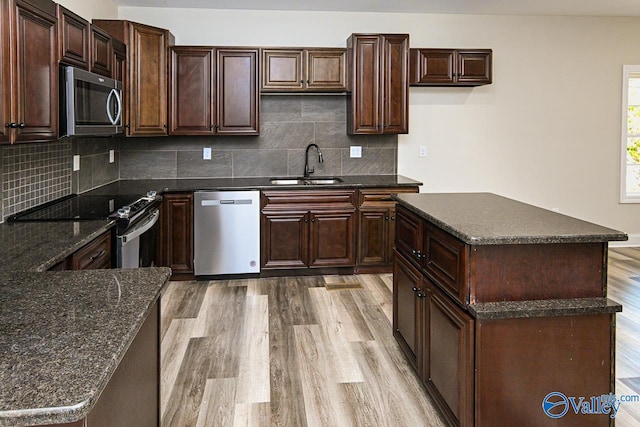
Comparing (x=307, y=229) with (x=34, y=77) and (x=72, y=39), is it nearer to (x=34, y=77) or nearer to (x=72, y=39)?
(x=72, y=39)

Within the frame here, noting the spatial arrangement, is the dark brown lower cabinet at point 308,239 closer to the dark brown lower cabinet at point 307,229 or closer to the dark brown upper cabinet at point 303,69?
the dark brown lower cabinet at point 307,229

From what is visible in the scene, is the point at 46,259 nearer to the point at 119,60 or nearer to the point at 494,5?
the point at 119,60

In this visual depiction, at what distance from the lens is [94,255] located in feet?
9.32

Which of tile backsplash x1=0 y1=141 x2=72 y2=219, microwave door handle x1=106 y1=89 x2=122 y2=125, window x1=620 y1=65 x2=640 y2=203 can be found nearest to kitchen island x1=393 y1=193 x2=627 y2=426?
tile backsplash x1=0 y1=141 x2=72 y2=219

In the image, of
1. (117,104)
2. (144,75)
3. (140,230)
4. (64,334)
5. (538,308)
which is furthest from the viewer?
(144,75)

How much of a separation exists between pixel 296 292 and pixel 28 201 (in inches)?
82.9

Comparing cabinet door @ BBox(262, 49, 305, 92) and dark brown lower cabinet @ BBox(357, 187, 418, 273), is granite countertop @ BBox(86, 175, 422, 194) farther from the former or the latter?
cabinet door @ BBox(262, 49, 305, 92)

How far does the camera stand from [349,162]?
5.53 meters

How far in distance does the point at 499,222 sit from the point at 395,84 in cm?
293

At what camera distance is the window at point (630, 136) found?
5.91 meters

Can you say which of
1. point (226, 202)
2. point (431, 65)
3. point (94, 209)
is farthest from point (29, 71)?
point (431, 65)

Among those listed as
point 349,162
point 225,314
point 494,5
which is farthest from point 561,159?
point 225,314

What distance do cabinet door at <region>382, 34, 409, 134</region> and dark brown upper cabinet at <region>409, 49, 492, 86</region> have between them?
0.21 meters

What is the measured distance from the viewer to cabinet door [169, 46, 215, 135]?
191 inches
